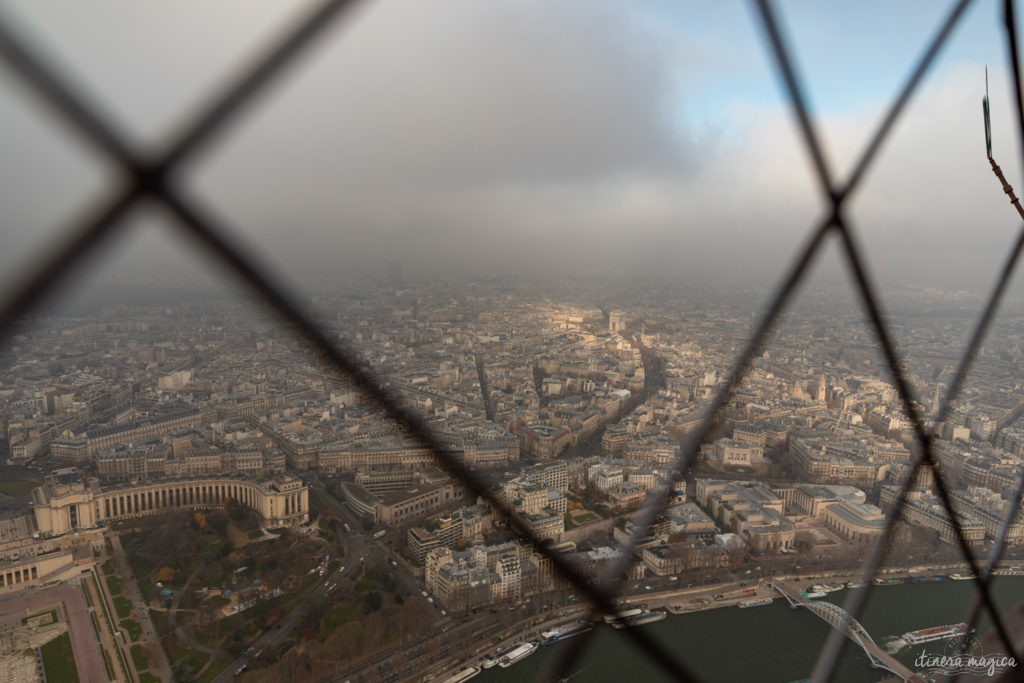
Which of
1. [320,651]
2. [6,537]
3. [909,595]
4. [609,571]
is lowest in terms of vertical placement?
[909,595]

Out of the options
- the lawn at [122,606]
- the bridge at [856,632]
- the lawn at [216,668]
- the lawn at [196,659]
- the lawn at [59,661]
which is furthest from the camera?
the lawn at [122,606]

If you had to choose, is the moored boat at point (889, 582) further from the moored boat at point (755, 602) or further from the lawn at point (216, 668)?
the lawn at point (216, 668)

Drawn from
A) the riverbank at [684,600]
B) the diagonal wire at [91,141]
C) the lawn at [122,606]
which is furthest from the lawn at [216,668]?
the diagonal wire at [91,141]

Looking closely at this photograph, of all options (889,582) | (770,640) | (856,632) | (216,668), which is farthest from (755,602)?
(216,668)

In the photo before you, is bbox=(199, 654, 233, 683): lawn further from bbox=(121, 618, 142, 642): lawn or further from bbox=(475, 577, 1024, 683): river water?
bbox=(475, 577, 1024, 683): river water

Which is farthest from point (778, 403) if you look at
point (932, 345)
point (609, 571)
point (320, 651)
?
point (609, 571)

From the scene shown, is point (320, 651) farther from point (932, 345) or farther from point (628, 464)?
point (932, 345)

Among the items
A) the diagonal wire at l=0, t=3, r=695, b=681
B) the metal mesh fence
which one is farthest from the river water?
the diagonal wire at l=0, t=3, r=695, b=681
